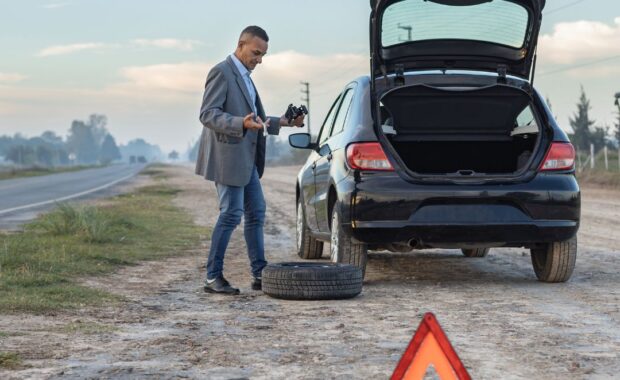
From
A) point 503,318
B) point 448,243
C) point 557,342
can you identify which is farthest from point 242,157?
point 557,342

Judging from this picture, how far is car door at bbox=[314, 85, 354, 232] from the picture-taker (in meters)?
8.12

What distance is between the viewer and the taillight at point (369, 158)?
725 cm

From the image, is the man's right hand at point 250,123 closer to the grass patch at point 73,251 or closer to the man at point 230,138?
the man at point 230,138

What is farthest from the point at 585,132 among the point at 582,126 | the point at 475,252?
the point at 475,252

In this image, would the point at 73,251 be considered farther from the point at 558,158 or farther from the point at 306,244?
the point at 558,158

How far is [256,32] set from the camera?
7.28 meters

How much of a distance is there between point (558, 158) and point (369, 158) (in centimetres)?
149

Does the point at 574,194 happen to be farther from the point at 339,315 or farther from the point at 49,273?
the point at 49,273

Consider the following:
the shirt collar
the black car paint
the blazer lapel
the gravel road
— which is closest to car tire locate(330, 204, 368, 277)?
the black car paint

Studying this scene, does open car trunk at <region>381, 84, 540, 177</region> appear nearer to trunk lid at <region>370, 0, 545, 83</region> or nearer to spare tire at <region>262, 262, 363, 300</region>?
trunk lid at <region>370, 0, 545, 83</region>

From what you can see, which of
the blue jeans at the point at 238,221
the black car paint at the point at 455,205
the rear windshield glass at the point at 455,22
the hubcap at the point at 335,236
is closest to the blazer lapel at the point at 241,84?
the blue jeans at the point at 238,221

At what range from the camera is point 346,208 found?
23.9ft

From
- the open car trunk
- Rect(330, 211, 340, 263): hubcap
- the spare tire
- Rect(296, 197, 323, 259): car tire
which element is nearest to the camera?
the spare tire

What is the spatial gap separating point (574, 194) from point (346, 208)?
5.87 feet
